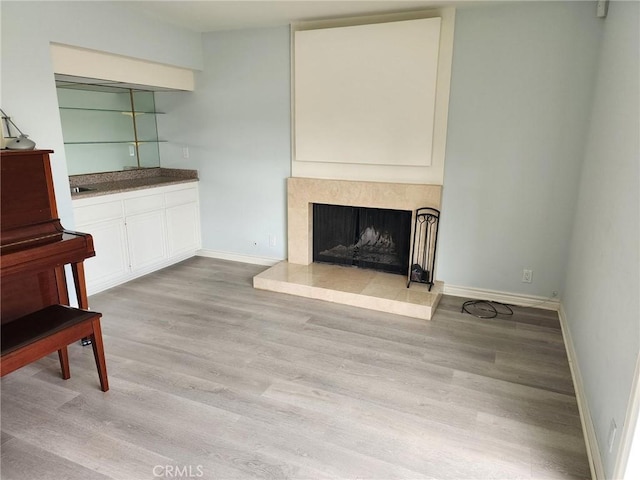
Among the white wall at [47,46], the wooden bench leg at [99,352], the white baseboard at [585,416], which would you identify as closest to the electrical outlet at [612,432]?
the white baseboard at [585,416]

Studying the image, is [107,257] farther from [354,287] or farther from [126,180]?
[354,287]

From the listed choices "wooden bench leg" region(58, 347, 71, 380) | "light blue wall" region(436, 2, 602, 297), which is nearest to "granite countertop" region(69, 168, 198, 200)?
"wooden bench leg" region(58, 347, 71, 380)

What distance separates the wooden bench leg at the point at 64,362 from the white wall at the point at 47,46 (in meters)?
1.18

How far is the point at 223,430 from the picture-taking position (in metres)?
2.04

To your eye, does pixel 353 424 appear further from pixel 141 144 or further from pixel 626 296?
pixel 141 144

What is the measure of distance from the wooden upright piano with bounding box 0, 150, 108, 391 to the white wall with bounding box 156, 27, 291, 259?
220cm

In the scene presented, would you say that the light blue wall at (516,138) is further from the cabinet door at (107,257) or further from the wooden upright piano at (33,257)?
the cabinet door at (107,257)

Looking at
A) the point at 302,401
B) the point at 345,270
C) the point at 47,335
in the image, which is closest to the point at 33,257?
the point at 47,335

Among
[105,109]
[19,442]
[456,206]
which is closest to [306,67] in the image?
[456,206]

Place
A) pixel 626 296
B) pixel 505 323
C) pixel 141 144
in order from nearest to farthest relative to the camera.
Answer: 1. pixel 626 296
2. pixel 505 323
3. pixel 141 144

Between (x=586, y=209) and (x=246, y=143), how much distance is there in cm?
314

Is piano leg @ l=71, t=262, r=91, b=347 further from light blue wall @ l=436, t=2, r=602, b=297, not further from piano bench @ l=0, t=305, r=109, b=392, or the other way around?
light blue wall @ l=436, t=2, r=602, b=297

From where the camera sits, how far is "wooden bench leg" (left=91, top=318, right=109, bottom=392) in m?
2.25

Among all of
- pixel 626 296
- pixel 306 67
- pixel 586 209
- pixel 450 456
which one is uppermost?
pixel 306 67
